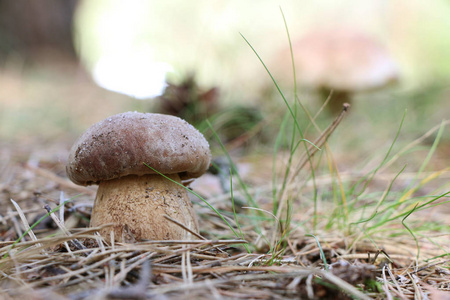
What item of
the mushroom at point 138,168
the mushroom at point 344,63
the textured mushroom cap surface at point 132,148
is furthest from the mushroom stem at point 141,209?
the mushroom at point 344,63

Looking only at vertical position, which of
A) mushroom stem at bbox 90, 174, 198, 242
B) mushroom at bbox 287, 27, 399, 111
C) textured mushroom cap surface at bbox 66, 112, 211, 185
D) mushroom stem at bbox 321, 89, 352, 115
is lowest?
mushroom stem at bbox 90, 174, 198, 242

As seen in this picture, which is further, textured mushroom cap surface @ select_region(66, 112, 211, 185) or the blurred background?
the blurred background

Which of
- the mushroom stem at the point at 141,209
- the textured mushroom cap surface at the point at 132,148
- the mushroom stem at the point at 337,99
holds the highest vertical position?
the mushroom stem at the point at 337,99

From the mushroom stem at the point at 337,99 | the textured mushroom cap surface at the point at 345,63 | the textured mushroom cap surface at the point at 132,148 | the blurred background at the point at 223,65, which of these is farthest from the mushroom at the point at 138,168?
the mushroom stem at the point at 337,99

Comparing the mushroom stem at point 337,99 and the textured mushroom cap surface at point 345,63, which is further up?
the textured mushroom cap surface at point 345,63

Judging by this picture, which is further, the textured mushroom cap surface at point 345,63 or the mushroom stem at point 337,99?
the mushroom stem at point 337,99

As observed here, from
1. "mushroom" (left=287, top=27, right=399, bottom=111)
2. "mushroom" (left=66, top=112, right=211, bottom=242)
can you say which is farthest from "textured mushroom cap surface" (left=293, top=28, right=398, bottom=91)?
"mushroom" (left=66, top=112, right=211, bottom=242)

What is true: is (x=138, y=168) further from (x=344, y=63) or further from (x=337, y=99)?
(x=337, y=99)

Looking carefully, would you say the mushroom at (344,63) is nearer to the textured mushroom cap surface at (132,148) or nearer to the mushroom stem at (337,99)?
the mushroom stem at (337,99)

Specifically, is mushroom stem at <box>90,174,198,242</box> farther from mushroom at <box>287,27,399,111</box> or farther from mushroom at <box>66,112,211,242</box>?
mushroom at <box>287,27,399,111</box>
